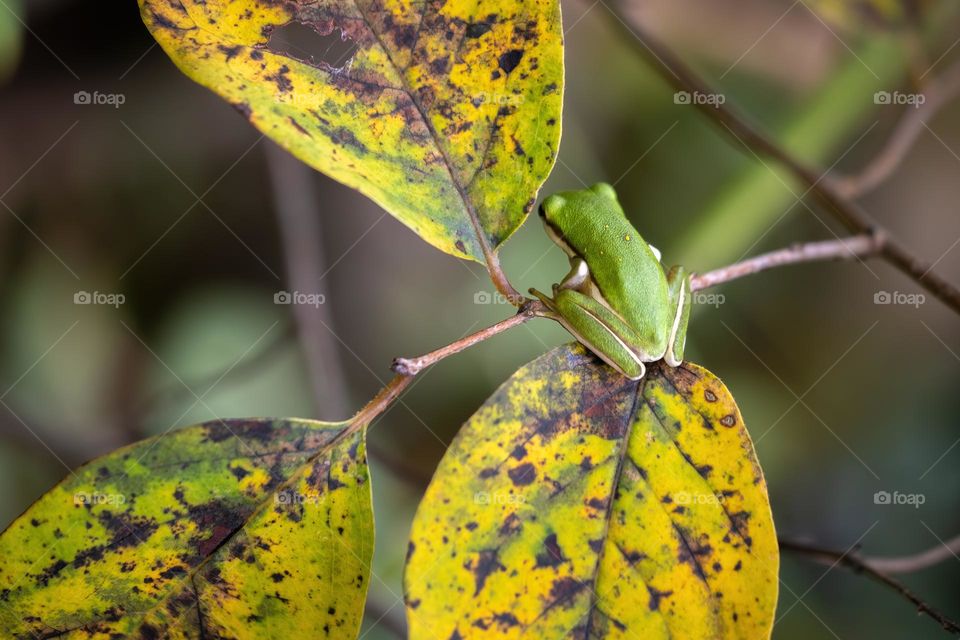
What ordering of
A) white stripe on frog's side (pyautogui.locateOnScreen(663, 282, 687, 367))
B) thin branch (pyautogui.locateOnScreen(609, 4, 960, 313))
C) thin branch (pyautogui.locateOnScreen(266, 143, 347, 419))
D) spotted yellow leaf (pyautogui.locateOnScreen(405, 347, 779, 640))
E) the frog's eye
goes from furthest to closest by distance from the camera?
thin branch (pyautogui.locateOnScreen(266, 143, 347, 419)), the frog's eye, thin branch (pyautogui.locateOnScreen(609, 4, 960, 313)), white stripe on frog's side (pyautogui.locateOnScreen(663, 282, 687, 367)), spotted yellow leaf (pyautogui.locateOnScreen(405, 347, 779, 640))

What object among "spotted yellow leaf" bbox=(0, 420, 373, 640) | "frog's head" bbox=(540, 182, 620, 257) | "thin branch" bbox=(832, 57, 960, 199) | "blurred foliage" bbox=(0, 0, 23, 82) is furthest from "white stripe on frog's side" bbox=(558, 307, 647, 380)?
"blurred foliage" bbox=(0, 0, 23, 82)

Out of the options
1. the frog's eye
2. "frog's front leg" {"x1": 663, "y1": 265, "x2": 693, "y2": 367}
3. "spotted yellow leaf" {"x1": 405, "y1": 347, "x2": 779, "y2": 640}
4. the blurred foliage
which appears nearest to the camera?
"spotted yellow leaf" {"x1": 405, "y1": 347, "x2": 779, "y2": 640}

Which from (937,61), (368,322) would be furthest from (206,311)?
(937,61)

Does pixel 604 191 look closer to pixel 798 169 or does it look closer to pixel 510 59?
pixel 798 169

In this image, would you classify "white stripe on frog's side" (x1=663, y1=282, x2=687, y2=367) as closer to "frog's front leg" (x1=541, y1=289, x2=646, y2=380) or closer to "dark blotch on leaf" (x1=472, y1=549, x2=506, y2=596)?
"frog's front leg" (x1=541, y1=289, x2=646, y2=380)

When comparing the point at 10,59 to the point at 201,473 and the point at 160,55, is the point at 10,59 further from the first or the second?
the point at 201,473

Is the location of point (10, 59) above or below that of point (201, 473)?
above
